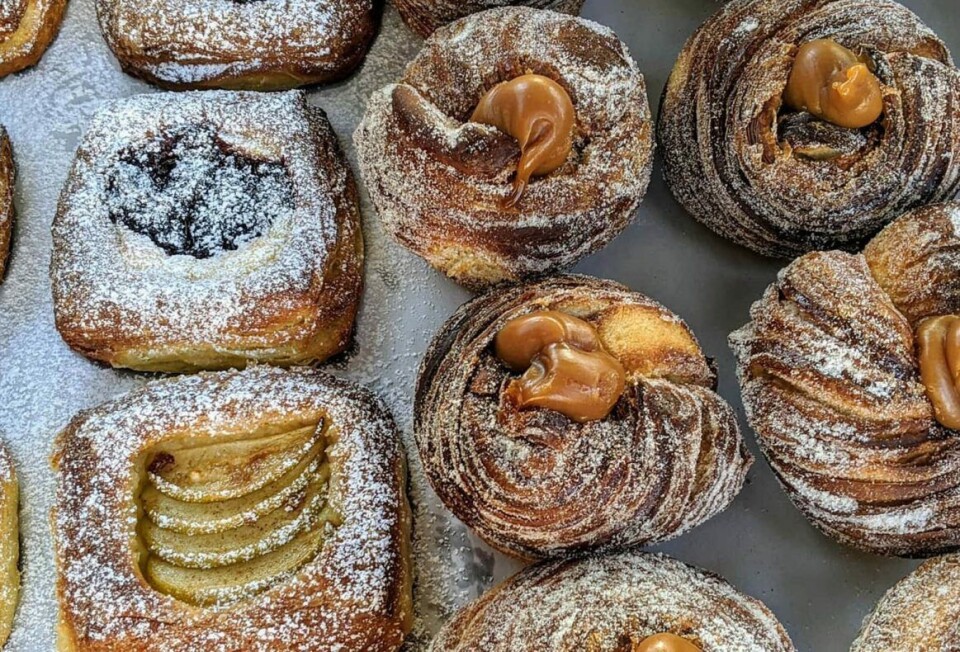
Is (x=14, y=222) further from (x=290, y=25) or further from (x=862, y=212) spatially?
(x=862, y=212)

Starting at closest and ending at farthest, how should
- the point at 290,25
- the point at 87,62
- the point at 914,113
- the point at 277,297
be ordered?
the point at 914,113 → the point at 277,297 → the point at 290,25 → the point at 87,62

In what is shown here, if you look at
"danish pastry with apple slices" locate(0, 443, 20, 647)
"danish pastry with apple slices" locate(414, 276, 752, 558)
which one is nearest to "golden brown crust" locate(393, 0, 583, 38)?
"danish pastry with apple slices" locate(414, 276, 752, 558)

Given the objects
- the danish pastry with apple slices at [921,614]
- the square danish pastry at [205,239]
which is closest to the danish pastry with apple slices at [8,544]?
the square danish pastry at [205,239]

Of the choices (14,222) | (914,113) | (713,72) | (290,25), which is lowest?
(14,222)

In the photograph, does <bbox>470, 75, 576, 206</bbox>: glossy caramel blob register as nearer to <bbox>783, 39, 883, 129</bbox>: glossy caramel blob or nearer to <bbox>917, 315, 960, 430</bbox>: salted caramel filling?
<bbox>783, 39, 883, 129</bbox>: glossy caramel blob

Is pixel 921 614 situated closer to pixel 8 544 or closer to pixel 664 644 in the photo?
pixel 664 644

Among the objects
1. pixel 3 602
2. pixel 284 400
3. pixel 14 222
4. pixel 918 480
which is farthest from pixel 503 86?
pixel 3 602

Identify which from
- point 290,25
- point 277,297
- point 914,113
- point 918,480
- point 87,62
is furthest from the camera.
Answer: point 87,62
